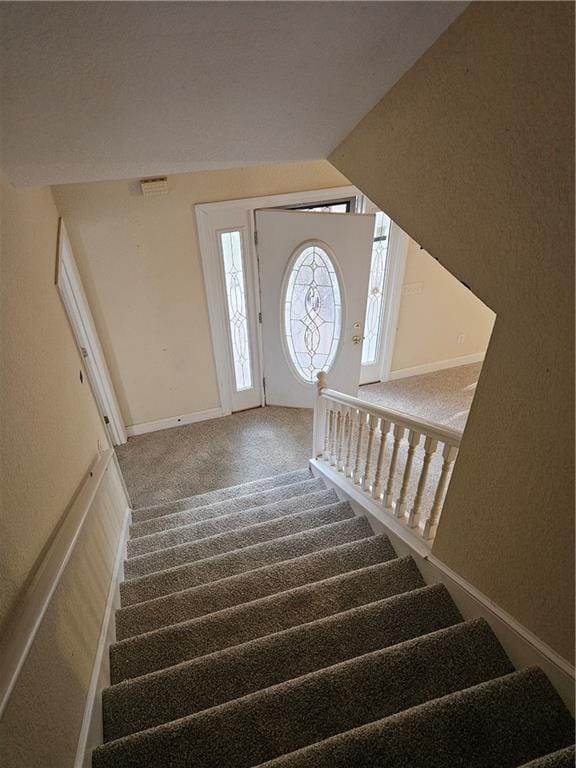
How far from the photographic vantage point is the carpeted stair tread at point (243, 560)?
1938 mm

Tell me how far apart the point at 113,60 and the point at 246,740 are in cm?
183

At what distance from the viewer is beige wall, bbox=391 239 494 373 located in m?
3.94

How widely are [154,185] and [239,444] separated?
2.22 meters

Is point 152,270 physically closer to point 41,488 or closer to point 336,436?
point 336,436

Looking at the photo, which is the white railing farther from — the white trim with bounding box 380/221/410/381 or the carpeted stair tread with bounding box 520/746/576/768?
the white trim with bounding box 380/221/410/381

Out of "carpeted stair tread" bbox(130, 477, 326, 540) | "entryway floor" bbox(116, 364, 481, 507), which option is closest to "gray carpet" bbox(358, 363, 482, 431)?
"entryway floor" bbox(116, 364, 481, 507)

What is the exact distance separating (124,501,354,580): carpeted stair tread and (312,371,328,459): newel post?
1.74ft

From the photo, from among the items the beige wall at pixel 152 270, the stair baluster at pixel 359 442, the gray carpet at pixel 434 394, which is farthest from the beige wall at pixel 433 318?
the stair baluster at pixel 359 442

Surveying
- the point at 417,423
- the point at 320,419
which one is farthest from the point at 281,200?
the point at 417,423

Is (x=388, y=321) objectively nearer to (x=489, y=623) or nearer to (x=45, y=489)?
(x=489, y=623)

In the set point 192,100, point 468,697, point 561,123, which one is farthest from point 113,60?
point 468,697

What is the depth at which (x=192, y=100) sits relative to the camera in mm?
1146

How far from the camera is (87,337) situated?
10.2 ft

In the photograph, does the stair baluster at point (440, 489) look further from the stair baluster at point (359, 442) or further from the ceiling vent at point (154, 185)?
the ceiling vent at point (154, 185)
